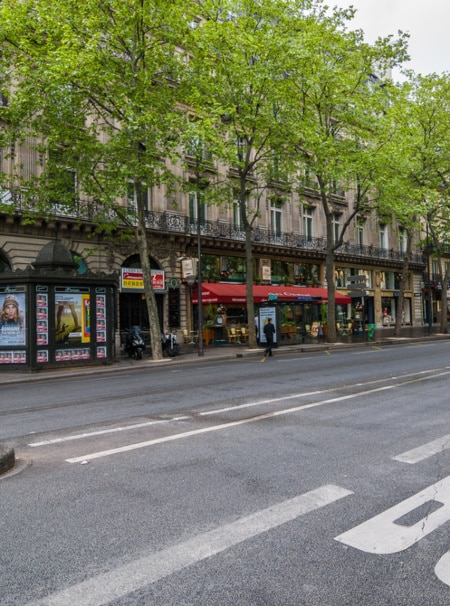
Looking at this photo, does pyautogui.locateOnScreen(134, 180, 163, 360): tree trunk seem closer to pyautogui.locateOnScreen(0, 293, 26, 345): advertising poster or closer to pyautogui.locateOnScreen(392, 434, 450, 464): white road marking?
pyautogui.locateOnScreen(0, 293, 26, 345): advertising poster

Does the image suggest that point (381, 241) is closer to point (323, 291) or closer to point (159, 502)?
point (323, 291)

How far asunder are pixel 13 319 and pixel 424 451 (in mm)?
14400

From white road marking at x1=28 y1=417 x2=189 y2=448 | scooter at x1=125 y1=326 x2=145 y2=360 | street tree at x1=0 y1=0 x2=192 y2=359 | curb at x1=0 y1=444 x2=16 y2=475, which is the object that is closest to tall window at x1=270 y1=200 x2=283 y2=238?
street tree at x1=0 y1=0 x2=192 y2=359

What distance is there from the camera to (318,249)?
36875mm

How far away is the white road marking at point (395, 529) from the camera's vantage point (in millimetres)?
3115

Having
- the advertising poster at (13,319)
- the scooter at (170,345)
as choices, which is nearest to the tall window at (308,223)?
the scooter at (170,345)

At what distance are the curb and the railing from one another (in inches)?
611

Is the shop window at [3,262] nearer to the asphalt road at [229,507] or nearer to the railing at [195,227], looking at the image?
the railing at [195,227]

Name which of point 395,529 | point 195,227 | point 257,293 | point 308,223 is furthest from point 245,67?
point 395,529

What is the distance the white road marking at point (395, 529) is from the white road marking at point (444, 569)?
0.72ft

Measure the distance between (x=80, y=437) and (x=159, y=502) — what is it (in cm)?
262

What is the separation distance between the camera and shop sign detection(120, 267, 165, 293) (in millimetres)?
25500

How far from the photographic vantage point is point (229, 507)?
148 inches

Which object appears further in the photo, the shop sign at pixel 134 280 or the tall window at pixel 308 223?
the tall window at pixel 308 223
